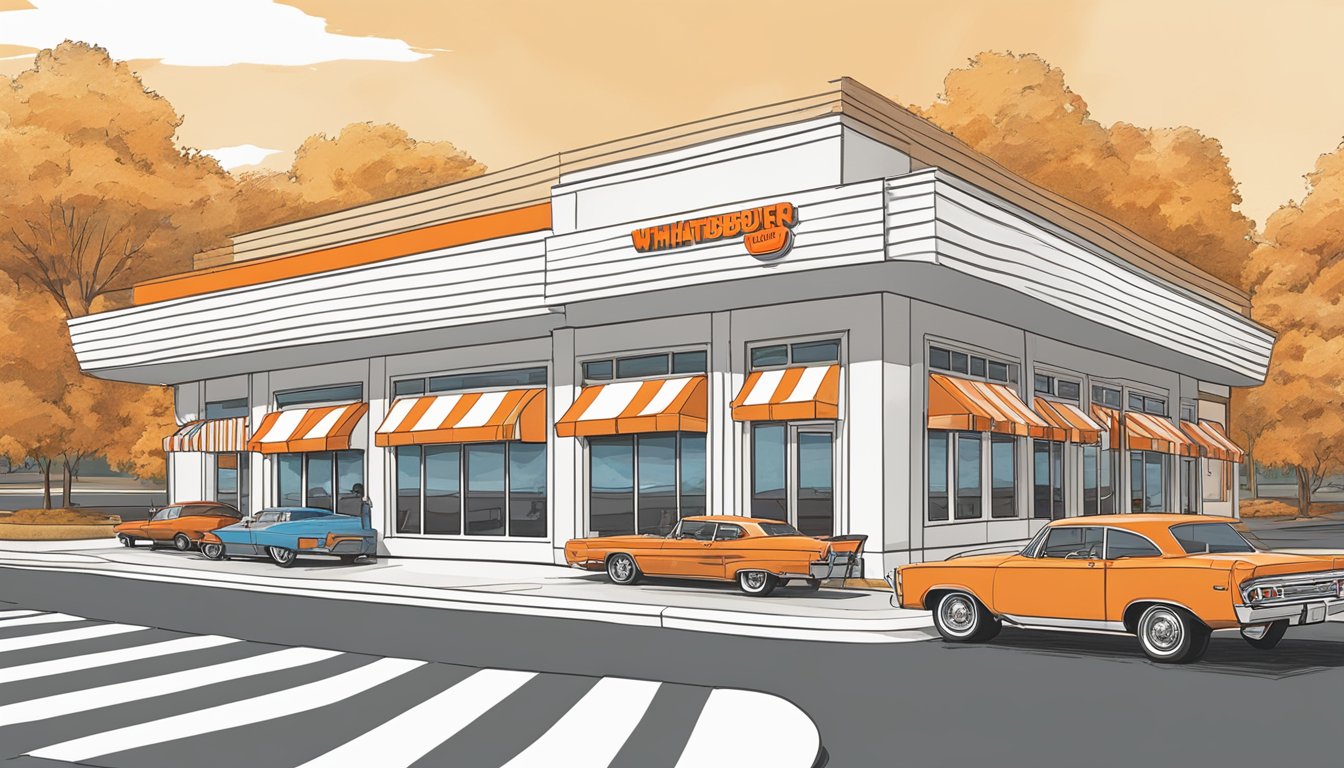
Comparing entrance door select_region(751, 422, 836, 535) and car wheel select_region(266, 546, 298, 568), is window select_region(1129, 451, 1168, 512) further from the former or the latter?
car wheel select_region(266, 546, 298, 568)

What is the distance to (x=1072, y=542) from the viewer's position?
14062 millimetres

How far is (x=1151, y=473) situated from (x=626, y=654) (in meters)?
25.5

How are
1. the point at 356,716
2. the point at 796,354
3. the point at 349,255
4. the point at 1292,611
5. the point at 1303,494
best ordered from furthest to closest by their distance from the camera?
the point at 1303,494, the point at 349,255, the point at 796,354, the point at 1292,611, the point at 356,716

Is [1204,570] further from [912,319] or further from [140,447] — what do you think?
[140,447]

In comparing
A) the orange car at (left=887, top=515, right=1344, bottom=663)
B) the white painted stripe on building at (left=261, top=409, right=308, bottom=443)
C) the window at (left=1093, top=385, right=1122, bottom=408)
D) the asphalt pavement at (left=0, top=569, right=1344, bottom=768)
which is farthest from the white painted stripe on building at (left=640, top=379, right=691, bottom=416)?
the window at (left=1093, top=385, right=1122, bottom=408)

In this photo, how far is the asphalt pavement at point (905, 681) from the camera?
28.1 ft

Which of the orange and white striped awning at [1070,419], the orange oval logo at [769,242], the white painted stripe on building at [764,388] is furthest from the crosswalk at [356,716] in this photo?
the orange and white striped awning at [1070,419]

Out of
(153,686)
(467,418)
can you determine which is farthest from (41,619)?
(467,418)

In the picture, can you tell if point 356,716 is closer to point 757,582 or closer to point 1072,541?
point 1072,541

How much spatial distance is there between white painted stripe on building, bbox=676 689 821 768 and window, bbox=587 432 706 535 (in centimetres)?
1330

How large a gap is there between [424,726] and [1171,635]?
7.98m

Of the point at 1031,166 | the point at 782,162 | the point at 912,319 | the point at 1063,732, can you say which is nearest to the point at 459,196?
the point at 782,162

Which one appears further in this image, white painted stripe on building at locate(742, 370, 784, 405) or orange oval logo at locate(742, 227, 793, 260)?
white painted stripe on building at locate(742, 370, 784, 405)

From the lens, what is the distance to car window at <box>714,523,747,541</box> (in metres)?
19.9
